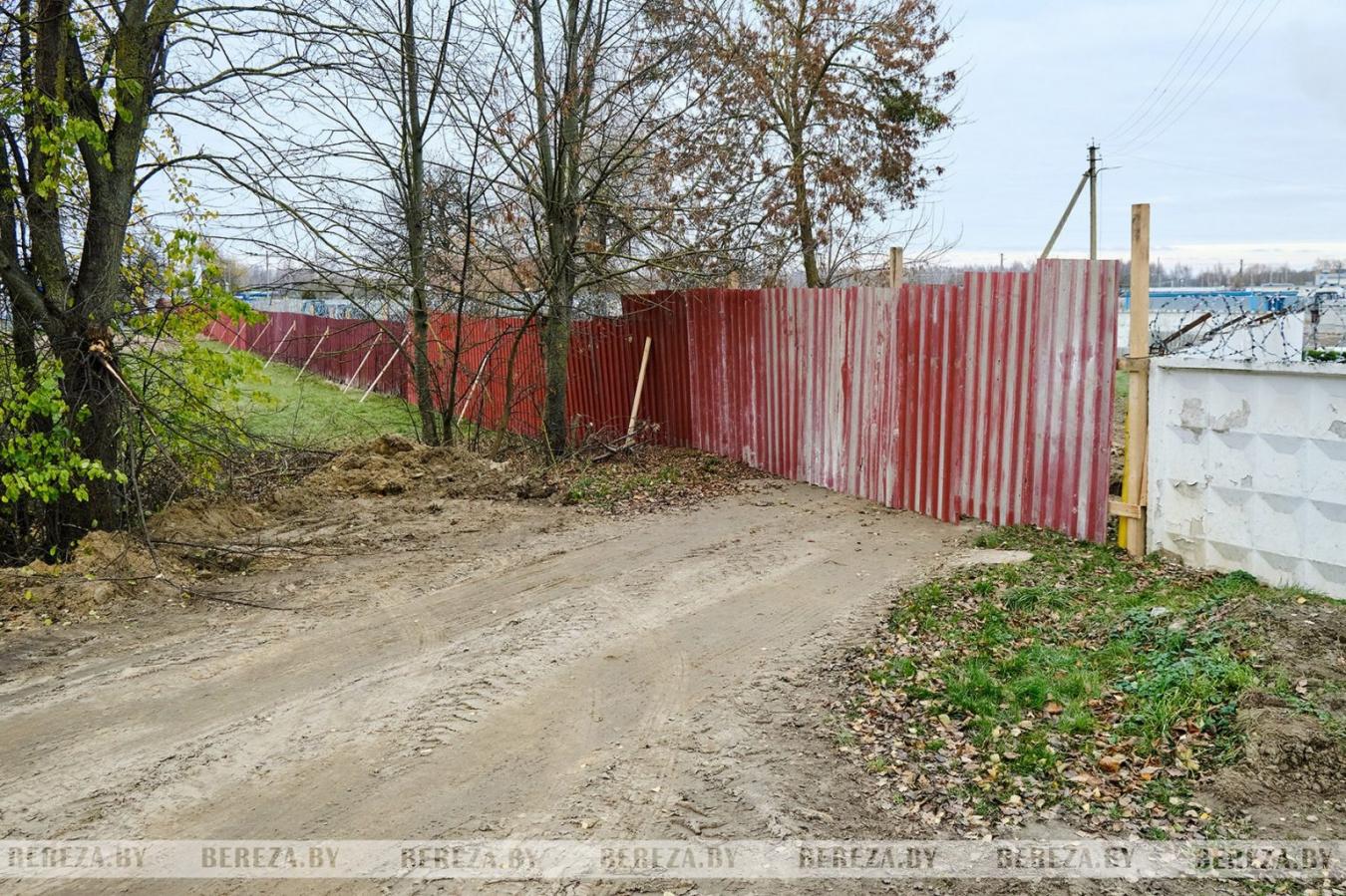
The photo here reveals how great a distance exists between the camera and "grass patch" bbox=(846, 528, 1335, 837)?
12.8ft

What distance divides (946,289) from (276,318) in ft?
102

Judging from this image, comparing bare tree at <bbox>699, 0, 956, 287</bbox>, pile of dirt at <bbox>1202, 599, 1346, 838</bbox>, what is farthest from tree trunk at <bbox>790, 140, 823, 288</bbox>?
pile of dirt at <bbox>1202, 599, 1346, 838</bbox>

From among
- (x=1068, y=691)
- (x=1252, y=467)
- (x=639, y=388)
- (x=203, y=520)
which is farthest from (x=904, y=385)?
(x=203, y=520)

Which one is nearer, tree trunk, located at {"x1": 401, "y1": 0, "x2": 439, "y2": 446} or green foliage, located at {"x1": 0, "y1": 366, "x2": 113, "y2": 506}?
green foliage, located at {"x1": 0, "y1": 366, "x2": 113, "y2": 506}

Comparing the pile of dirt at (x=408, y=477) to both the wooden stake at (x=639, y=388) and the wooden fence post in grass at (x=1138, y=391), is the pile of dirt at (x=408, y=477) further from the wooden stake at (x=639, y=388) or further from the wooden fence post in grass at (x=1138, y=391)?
the wooden fence post in grass at (x=1138, y=391)

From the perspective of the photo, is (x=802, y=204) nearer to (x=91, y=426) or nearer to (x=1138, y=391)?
(x=1138, y=391)

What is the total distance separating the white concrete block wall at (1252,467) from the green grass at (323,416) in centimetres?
917

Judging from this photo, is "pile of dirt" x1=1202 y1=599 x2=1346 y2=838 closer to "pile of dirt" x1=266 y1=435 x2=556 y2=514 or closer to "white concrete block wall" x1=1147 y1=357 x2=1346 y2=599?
"white concrete block wall" x1=1147 y1=357 x2=1346 y2=599

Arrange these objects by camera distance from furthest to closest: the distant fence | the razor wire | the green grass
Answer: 1. the green grass
2. the distant fence
3. the razor wire

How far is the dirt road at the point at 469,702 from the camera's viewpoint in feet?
12.8

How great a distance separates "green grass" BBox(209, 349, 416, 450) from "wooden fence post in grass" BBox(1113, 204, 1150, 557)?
8.88 m

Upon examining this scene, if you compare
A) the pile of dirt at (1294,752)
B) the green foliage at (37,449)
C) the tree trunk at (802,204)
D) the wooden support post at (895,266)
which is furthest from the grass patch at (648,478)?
the pile of dirt at (1294,752)

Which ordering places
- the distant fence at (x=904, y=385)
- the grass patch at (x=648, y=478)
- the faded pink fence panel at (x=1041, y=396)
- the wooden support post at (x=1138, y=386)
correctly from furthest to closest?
the grass patch at (x=648, y=478), the distant fence at (x=904, y=385), the faded pink fence panel at (x=1041, y=396), the wooden support post at (x=1138, y=386)

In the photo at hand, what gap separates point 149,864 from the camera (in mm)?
3568
